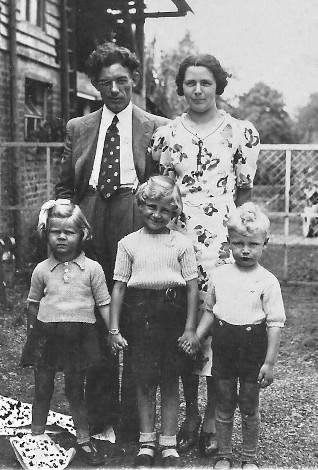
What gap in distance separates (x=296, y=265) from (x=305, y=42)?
516 cm

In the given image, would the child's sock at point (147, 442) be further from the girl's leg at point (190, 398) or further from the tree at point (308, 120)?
the tree at point (308, 120)

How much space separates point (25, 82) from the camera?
27.9 feet

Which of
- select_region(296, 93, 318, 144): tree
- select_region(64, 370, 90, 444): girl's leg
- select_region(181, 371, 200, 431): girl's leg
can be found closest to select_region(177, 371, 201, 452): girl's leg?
select_region(181, 371, 200, 431): girl's leg

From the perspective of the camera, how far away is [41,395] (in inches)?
122

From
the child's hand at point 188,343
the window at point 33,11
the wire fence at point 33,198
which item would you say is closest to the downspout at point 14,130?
the wire fence at point 33,198

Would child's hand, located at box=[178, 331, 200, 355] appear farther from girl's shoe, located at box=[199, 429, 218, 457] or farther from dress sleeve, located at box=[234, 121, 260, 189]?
dress sleeve, located at box=[234, 121, 260, 189]

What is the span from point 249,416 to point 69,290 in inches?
39.9

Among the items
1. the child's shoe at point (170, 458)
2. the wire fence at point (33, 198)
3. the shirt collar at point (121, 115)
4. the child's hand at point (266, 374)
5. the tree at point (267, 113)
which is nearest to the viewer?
the child's hand at point (266, 374)

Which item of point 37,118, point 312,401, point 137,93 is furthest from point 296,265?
point 137,93

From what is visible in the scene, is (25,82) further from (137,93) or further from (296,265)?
(137,93)

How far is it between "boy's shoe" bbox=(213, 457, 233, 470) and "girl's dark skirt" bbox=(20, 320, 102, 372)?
0.74 metres

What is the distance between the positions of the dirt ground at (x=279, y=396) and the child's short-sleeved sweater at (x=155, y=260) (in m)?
0.91

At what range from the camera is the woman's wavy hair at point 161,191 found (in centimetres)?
289

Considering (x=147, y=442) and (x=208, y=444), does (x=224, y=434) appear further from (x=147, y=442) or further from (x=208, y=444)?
(x=147, y=442)
